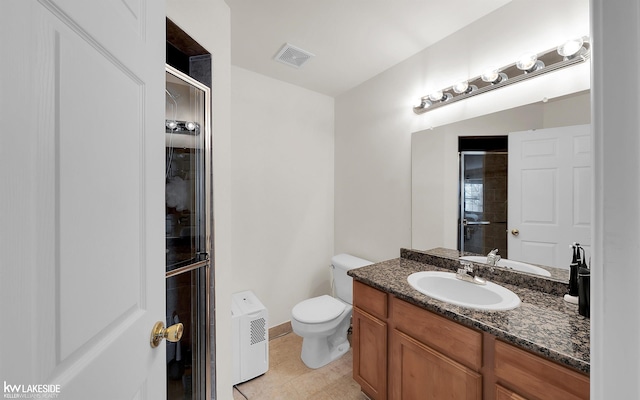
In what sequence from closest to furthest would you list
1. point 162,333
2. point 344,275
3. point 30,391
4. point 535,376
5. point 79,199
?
1. point 30,391
2. point 79,199
3. point 162,333
4. point 535,376
5. point 344,275

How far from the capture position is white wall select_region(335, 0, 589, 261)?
1421mm

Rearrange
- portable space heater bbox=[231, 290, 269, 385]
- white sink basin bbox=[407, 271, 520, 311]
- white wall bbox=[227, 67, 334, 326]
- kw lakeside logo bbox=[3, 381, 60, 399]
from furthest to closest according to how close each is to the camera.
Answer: white wall bbox=[227, 67, 334, 326], portable space heater bbox=[231, 290, 269, 385], white sink basin bbox=[407, 271, 520, 311], kw lakeside logo bbox=[3, 381, 60, 399]

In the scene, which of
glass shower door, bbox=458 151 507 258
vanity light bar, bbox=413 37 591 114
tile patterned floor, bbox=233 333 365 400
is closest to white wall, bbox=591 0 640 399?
vanity light bar, bbox=413 37 591 114

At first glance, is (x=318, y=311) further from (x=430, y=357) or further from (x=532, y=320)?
(x=532, y=320)

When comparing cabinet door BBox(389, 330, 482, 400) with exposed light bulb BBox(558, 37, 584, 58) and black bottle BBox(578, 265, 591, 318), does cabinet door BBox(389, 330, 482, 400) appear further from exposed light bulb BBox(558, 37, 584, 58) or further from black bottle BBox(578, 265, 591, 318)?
exposed light bulb BBox(558, 37, 584, 58)

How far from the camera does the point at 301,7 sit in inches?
62.9

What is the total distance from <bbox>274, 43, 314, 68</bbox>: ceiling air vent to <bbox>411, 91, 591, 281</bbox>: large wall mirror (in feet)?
3.67

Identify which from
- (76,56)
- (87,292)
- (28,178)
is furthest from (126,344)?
(76,56)

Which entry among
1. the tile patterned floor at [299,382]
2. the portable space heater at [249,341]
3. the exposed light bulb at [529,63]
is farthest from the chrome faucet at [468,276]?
the portable space heater at [249,341]

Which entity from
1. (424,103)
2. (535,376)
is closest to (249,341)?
(535,376)

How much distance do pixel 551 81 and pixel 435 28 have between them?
2.63ft

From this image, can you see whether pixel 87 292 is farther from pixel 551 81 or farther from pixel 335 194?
pixel 335 194

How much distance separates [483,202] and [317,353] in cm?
169

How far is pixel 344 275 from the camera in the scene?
248cm
